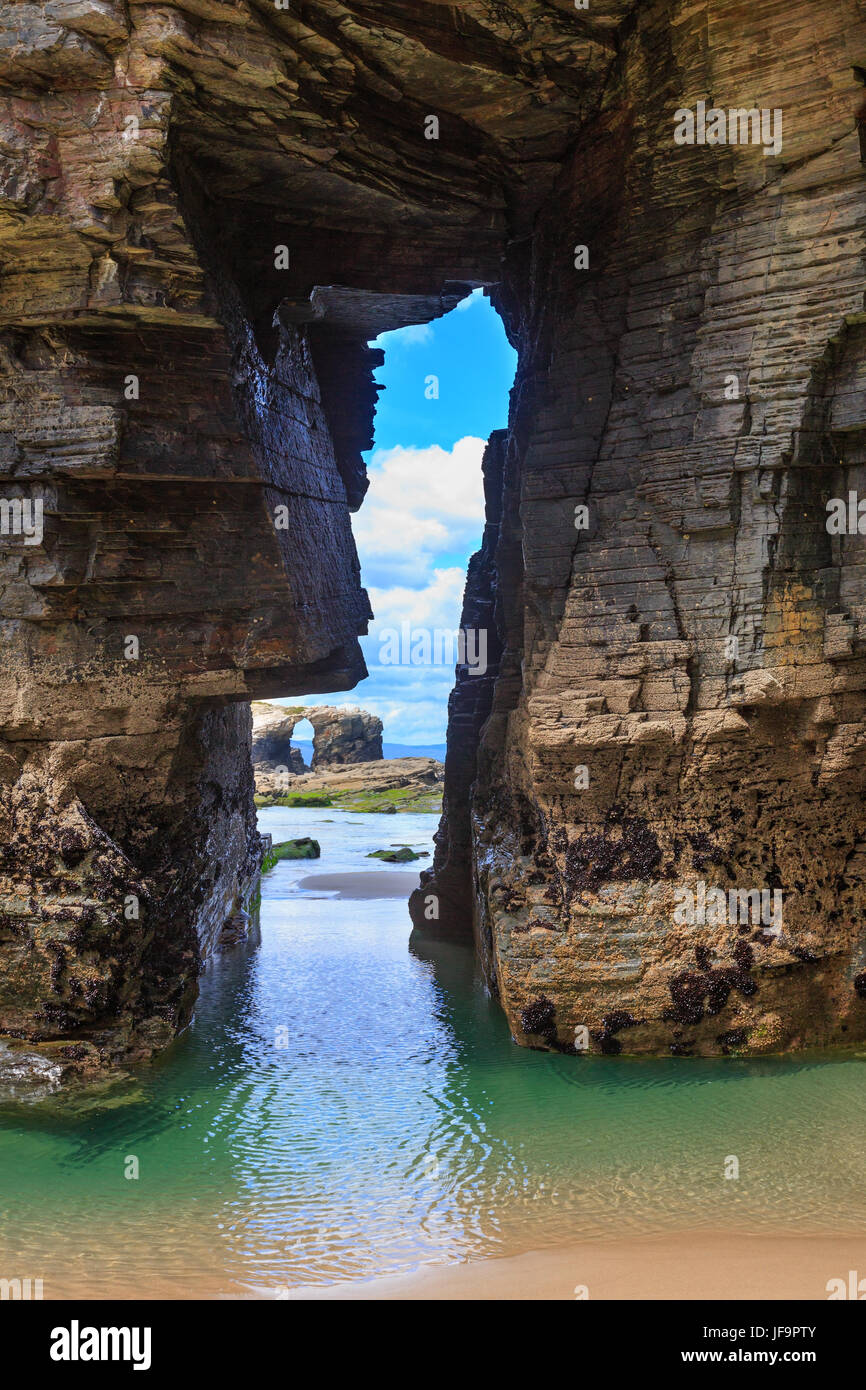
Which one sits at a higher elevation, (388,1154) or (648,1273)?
(648,1273)

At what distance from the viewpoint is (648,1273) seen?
786cm

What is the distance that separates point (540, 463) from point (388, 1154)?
28.9ft

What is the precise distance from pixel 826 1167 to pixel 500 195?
12.9 m

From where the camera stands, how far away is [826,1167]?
976 centimetres

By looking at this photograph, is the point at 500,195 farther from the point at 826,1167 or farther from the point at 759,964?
the point at 826,1167

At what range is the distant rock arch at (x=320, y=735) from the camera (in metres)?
56.2

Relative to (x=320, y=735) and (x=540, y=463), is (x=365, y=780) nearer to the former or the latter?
(x=320, y=735)

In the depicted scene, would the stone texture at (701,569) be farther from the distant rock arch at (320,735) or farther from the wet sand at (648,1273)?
the distant rock arch at (320,735)

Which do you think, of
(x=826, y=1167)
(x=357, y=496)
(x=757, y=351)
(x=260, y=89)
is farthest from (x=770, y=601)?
(x=357, y=496)

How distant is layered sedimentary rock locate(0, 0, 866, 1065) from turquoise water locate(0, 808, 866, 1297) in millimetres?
917

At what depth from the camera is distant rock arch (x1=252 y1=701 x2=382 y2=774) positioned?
5622 cm
